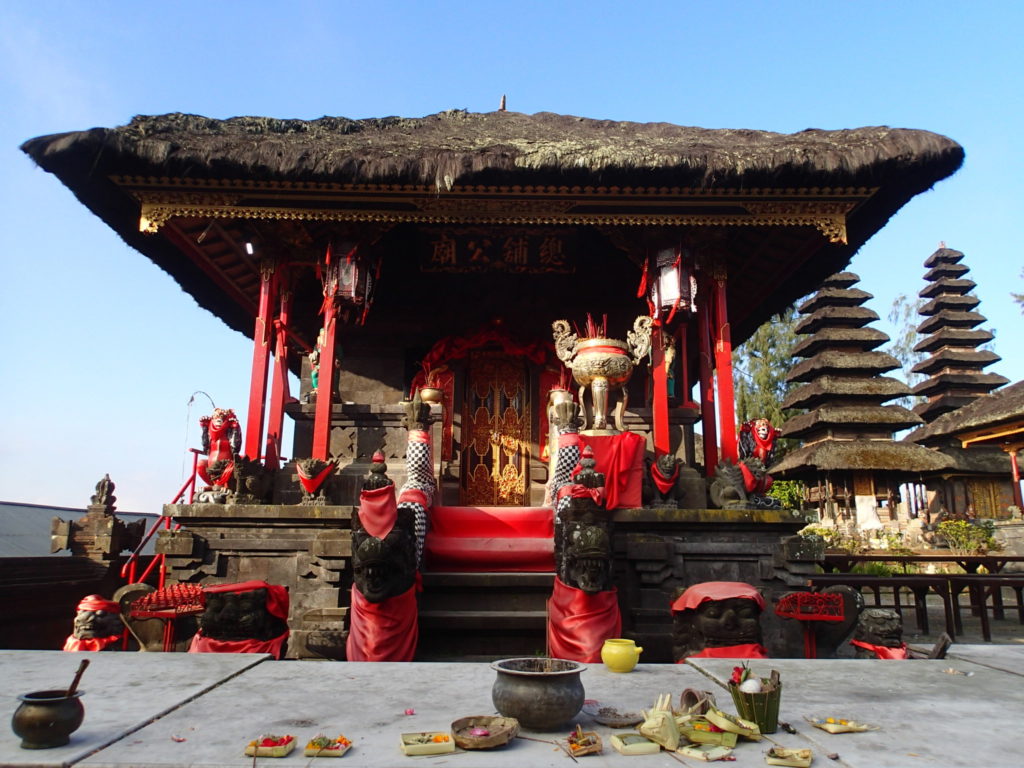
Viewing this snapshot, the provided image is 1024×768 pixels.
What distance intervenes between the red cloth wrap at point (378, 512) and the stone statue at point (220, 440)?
2.65 meters

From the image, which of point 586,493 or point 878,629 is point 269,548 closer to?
point 586,493

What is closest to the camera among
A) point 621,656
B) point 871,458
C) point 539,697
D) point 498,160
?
point 539,697

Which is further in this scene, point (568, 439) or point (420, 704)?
point (568, 439)

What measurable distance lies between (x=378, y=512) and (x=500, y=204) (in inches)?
181

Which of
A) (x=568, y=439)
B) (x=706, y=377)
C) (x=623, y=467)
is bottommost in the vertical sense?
(x=623, y=467)

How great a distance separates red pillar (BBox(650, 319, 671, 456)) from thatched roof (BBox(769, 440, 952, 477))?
68.7 ft

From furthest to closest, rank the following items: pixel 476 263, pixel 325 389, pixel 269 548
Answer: pixel 476 263
pixel 325 389
pixel 269 548

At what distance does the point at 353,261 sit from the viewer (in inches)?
373

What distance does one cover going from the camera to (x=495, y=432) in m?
11.5

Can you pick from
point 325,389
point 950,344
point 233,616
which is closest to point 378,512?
point 233,616

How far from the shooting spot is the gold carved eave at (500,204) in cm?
877

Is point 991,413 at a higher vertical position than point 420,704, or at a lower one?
higher

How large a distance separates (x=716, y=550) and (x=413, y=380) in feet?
19.0

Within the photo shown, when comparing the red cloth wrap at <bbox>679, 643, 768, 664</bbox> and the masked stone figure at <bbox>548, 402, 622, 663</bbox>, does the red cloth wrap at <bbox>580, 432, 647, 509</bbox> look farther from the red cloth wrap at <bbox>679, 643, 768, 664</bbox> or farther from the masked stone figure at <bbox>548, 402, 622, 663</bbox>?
the red cloth wrap at <bbox>679, 643, 768, 664</bbox>
